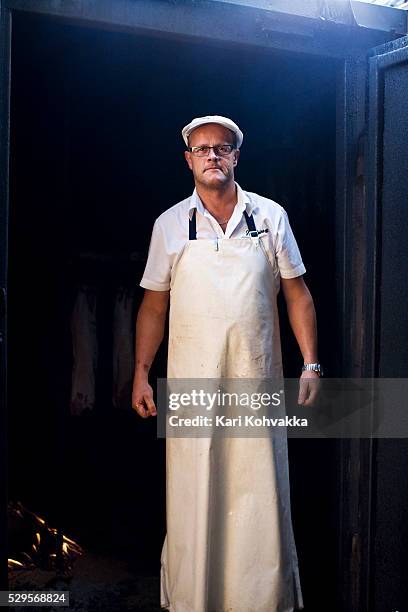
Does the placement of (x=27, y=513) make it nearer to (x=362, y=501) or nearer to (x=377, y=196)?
(x=362, y=501)

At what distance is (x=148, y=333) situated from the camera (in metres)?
4.34

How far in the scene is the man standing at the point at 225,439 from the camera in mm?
4000

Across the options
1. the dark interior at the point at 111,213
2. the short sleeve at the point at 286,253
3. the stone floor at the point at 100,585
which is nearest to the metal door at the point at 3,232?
the stone floor at the point at 100,585

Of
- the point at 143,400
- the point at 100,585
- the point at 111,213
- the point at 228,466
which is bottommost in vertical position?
the point at 100,585

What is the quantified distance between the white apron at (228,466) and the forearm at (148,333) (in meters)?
0.28

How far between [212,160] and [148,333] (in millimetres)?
993

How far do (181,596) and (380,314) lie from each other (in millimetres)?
1749

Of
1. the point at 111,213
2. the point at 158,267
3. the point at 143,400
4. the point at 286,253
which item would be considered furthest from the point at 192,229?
the point at 111,213

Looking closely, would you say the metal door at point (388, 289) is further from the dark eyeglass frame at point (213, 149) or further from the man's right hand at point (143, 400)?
the man's right hand at point (143, 400)

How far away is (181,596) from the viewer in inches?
159

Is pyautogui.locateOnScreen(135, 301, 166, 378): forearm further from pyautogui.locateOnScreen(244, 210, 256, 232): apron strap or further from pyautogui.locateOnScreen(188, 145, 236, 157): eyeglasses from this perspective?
pyautogui.locateOnScreen(188, 145, 236, 157): eyeglasses

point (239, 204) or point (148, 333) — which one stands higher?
point (239, 204)

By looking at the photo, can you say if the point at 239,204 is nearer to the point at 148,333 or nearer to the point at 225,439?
the point at 148,333

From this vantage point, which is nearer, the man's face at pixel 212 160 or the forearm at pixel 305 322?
the man's face at pixel 212 160
